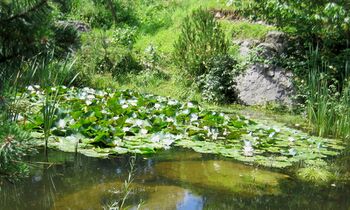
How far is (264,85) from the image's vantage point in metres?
8.77

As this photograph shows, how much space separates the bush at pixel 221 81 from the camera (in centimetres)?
897

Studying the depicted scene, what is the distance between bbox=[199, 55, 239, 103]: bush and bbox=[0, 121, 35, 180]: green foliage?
7347mm

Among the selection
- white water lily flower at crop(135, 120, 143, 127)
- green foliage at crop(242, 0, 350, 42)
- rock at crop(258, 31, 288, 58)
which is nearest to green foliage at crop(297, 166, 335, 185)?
white water lily flower at crop(135, 120, 143, 127)

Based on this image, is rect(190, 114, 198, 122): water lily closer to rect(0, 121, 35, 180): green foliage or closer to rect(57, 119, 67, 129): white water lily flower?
rect(57, 119, 67, 129): white water lily flower

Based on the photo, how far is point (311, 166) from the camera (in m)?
4.74

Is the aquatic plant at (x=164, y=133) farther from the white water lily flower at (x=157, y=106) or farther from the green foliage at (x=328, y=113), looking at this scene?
the green foliage at (x=328, y=113)

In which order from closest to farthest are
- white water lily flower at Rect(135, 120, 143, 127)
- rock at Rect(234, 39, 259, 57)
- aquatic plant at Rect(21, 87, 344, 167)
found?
aquatic plant at Rect(21, 87, 344, 167)
white water lily flower at Rect(135, 120, 143, 127)
rock at Rect(234, 39, 259, 57)

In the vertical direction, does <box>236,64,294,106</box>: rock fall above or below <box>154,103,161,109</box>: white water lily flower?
above

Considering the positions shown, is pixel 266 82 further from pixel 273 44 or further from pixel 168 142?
pixel 168 142

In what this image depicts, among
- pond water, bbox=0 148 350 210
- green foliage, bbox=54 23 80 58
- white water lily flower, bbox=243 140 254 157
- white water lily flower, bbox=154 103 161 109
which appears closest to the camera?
green foliage, bbox=54 23 80 58

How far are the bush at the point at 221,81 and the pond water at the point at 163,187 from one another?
4134mm

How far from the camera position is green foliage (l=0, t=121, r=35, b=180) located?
1.52 metres

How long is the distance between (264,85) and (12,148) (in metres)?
7.60

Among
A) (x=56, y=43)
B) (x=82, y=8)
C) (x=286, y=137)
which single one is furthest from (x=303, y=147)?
(x=82, y=8)
